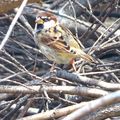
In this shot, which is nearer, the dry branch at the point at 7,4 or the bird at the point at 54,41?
the bird at the point at 54,41

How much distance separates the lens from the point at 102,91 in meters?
2.71

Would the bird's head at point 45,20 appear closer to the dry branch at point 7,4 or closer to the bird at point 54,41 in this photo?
the bird at point 54,41

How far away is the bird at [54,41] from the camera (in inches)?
142

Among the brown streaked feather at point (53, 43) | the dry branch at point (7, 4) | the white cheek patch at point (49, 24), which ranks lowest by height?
the brown streaked feather at point (53, 43)

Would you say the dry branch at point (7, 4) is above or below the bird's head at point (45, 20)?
above

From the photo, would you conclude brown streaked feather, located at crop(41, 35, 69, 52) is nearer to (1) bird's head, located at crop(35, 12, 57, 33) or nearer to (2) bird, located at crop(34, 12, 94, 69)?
(2) bird, located at crop(34, 12, 94, 69)

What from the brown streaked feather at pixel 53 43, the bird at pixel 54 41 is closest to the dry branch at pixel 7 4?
the bird at pixel 54 41

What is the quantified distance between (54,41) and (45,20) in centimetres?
20

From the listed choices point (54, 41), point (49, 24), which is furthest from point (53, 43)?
point (49, 24)

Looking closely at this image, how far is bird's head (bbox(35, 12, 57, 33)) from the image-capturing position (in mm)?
3668

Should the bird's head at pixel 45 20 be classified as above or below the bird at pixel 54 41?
above

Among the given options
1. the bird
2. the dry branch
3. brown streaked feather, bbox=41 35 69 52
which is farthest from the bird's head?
the dry branch

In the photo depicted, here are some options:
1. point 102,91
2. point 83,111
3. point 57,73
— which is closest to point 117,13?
point 57,73

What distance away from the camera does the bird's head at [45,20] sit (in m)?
3.67
